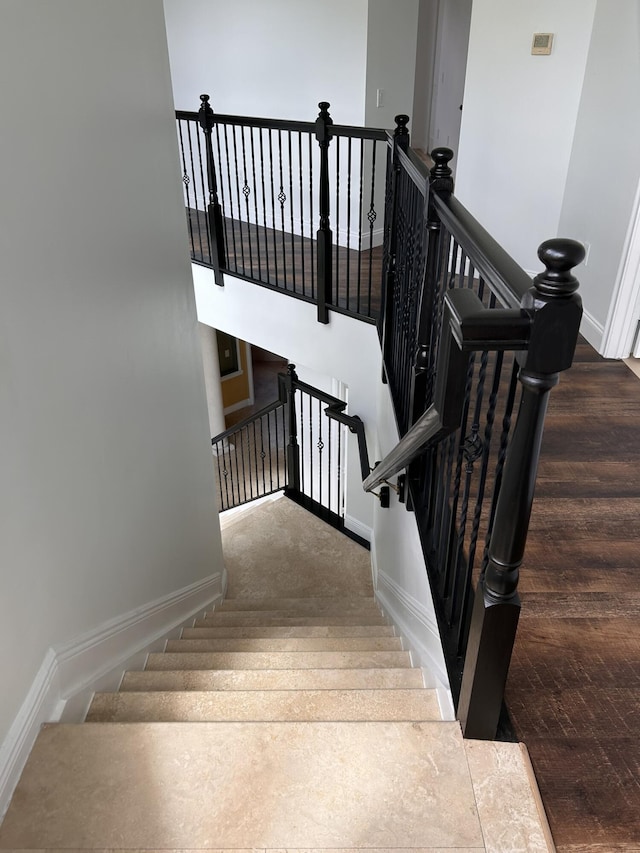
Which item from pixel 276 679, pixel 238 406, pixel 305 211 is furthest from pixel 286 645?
pixel 238 406

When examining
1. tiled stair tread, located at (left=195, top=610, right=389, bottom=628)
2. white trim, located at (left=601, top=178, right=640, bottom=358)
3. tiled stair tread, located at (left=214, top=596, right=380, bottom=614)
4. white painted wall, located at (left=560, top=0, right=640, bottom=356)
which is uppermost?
white painted wall, located at (left=560, top=0, right=640, bottom=356)

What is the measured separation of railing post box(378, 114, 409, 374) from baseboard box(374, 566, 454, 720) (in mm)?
1354

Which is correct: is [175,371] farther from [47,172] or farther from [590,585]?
[590,585]

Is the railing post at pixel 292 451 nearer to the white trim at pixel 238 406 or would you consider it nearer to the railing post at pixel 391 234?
the railing post at pixel 391 234

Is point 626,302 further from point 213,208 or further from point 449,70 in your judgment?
point 449,70

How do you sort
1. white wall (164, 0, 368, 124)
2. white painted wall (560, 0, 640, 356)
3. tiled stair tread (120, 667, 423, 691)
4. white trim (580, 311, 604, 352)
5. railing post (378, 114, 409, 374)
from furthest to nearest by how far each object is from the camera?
white wall (164, 0, 368, 124), white trim (580, 311, 604, 352), white painted wall (560, 0, 640, 356), railing post (378, 114, 409, 374), tiled stair tread (120, 667, 423, 691)

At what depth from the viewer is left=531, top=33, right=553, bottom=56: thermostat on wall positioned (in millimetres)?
3793

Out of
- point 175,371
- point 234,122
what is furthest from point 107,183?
point 234,122

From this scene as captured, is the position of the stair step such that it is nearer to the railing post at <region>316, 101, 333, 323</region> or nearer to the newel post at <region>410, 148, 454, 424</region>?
the railing post at <region>316, 101, 333, 323</region>

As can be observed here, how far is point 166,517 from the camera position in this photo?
285cm

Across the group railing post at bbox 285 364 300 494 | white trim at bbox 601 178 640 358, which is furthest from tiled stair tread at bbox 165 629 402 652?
railing post at bbox 285 364 300 494

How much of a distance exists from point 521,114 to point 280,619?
3565 mm

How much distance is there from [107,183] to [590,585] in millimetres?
1984

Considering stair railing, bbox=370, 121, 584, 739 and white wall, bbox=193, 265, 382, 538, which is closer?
stair railing, bbox=370, 121, 584, 739
